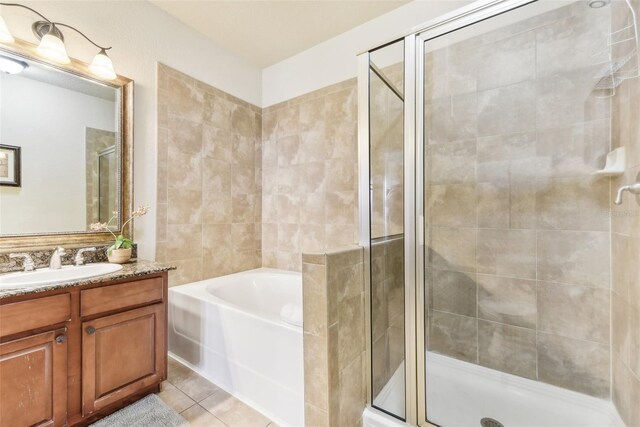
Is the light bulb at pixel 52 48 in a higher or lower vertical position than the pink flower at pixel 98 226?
higher

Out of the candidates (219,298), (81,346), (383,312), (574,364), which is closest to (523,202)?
(574,364)

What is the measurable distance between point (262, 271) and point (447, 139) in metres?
2.00

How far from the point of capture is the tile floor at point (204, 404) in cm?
146

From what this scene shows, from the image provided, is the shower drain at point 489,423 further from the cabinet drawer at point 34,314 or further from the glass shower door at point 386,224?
the cabinet drawer at point 34,314

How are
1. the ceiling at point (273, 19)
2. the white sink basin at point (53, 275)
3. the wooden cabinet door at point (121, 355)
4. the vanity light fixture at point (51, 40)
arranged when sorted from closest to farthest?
1. the white sink basin at point (53, 275)
2. the wooden cabinet door at point (121, 355)
3. the vanity light fixture at point (51, 40)
4. the ceiling at point (273, 19)

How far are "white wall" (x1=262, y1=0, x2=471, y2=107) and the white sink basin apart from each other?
2.08 m

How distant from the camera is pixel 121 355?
145 cm

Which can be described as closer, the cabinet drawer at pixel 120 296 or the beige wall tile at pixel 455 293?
the cabinet drawer at pixel 120 296

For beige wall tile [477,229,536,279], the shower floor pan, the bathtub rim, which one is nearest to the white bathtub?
the bathtub rim

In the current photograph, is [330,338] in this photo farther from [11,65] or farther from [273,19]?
[273,19]

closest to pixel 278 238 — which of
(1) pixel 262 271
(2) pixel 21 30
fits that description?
(1) pixel 262 271

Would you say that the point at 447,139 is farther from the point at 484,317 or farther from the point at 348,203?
the point at 484,317

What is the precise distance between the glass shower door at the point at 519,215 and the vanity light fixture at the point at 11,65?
7.15ft

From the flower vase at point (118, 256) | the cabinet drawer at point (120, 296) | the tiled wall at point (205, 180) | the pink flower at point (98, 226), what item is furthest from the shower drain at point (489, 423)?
the pink flower at point (98, 226)
